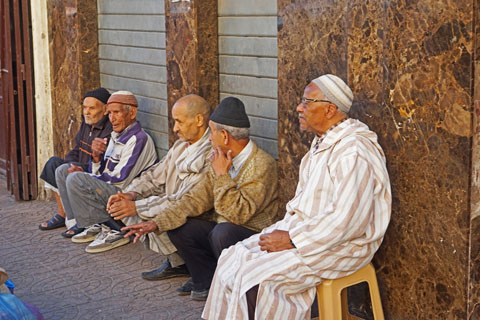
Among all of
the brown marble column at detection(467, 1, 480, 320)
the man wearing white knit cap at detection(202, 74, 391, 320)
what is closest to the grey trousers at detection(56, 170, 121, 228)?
the man wearing white knit cap at detection(202, 74, 391, 320)

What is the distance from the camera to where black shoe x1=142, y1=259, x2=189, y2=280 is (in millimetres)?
5789

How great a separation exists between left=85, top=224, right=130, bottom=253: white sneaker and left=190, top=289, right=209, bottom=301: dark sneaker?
1422 mm

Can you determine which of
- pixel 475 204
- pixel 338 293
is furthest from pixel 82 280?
pixel 475 204

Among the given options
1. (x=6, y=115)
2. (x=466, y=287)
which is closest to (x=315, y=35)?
(x=466, y=287)

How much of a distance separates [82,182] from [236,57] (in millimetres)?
1547

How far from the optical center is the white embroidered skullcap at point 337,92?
13.7 ft

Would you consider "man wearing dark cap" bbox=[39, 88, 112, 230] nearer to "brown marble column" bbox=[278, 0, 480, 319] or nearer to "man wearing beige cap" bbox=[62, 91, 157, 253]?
"man wearing beige cap" bbox=[62, 91, 157, 253]

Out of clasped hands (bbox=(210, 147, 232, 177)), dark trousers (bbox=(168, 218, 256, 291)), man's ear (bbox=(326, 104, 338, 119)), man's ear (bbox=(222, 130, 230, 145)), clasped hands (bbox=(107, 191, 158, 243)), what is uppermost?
man's ear (bbox=(326, 104, 338, 119))

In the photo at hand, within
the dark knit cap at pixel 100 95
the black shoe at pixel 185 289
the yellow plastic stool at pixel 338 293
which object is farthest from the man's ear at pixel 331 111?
the dark knit cap at pixel 100 95

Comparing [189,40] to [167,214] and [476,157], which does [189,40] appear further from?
[476,157]

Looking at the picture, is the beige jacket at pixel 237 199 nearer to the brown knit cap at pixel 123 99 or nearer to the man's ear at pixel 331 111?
the man's ear at pixel 331 111

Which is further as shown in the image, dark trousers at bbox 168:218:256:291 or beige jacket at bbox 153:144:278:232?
dark trousers at bbox 168:218:256:291

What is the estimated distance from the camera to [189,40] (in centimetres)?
617

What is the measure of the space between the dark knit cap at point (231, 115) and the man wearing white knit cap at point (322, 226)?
92 centimetres
